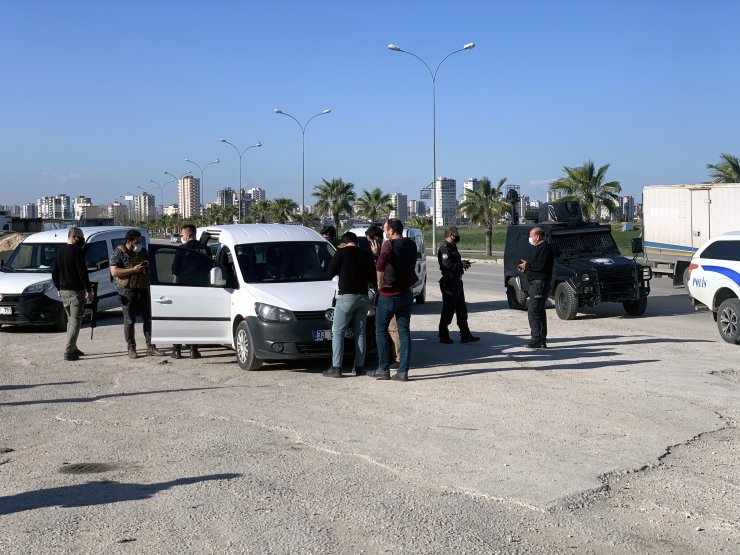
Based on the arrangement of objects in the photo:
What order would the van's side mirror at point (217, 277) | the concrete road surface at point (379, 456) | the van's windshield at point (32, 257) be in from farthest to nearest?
the van's windshield at point (32, 257) → the van's side mirror at point (217, 277) → the concrete road surface at point (379, 456)

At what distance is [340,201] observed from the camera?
6588 centimetres

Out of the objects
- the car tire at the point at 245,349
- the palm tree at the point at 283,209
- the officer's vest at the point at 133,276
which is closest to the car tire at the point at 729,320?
the car tire at the point at 245,349

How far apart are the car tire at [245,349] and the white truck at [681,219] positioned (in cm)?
1215

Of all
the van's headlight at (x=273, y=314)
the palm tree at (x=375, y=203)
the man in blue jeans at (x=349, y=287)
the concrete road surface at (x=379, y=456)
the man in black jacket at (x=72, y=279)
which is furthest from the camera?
the palm tree at (x=375, y=203)

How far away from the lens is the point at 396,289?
973 centimetres

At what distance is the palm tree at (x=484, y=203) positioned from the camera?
47.8 metres

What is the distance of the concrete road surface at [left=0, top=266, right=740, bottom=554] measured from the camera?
5.04m

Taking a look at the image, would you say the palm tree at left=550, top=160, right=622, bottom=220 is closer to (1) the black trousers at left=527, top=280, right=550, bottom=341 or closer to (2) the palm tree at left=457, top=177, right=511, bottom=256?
(2) the palm tree at left=457, top=177, right=511, bottom=256

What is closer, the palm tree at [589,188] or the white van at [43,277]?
the white van at [43,277]

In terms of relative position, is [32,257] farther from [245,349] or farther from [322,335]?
[322,335]

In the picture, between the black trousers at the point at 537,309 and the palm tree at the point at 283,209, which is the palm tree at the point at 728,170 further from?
the palm tree at the point at 283,209

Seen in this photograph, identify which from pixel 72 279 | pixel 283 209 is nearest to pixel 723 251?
pixel 72 279

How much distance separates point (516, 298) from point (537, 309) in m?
5.62

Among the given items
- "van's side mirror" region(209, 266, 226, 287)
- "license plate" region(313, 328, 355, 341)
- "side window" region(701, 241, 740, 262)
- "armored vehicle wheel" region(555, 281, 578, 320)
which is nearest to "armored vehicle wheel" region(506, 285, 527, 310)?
"armored vehicle wheel" region(555, 281, 578, 320)
